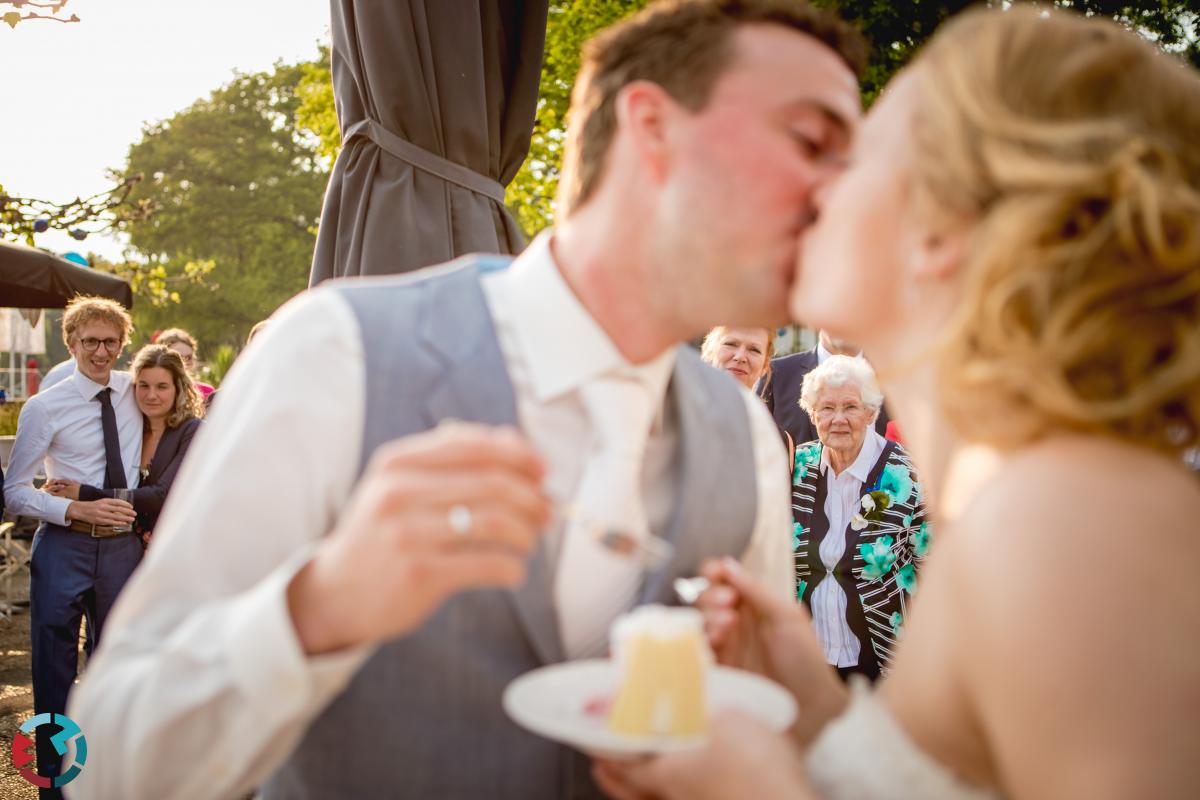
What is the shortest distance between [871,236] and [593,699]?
32.3 inches

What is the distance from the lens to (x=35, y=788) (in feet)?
16.3

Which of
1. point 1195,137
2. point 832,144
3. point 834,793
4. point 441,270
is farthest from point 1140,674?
point 441,270

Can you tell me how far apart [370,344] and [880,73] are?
1444cm

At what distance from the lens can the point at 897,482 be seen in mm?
4797

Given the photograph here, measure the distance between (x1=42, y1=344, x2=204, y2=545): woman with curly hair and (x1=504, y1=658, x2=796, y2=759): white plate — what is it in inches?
196

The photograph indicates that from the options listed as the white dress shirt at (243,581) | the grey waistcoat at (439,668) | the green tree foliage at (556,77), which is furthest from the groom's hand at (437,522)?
the green tree foliage at (556,77)

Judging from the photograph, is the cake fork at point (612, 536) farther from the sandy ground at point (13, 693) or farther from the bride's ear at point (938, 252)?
the sandy ground at point (13, 693)

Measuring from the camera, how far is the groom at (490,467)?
1.20 metres

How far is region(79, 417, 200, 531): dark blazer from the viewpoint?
5605 millimetres

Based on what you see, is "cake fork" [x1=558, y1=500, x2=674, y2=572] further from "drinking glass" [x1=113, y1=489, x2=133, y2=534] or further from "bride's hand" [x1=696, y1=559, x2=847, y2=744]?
"drinking glass" [x1=113, y1=489, x2=133, y2=534]

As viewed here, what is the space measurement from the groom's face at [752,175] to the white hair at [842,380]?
11.4 feet

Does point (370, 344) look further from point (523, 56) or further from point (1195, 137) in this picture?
point (523, 56)

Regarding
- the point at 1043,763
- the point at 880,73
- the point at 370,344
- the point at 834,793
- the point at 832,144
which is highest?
the point at 880,73
